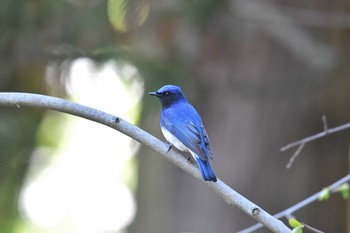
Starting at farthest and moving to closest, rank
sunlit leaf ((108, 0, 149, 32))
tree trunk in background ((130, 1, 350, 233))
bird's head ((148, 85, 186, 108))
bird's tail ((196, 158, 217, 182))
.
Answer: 1. tree trunk in background ((130, 1, 350, 233))
2. sunlit leaf ((108, 0, 149, 32))
3. bird's head ((148, 85, 186, 108))
4. bird's tail ((196, 158, 217, 182))

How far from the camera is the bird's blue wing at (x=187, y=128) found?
3836mm

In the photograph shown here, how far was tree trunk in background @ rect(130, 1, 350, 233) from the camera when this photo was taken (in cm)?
602

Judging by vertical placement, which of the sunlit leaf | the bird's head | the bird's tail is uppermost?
the sunlit leaf

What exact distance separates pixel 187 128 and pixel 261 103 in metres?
2.23

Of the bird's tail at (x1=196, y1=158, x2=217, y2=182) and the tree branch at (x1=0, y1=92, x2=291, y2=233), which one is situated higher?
the tree branch at (x1=0, y1=92, x2=291, y2=233)

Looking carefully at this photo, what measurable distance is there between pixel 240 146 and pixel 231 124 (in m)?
0.21

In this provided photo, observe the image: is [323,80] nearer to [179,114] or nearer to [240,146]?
[240,146]

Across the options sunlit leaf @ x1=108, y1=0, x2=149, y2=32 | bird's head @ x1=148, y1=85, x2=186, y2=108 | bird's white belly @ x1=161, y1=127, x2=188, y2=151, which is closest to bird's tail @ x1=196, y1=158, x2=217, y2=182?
bird's white belly @ x1=161, y1=127, x2=188, y2=151

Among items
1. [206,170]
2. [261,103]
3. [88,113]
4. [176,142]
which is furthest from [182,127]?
[261,103]

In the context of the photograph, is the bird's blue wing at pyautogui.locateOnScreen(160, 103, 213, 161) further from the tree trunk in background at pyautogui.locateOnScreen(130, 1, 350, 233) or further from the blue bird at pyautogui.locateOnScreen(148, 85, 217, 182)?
the tree trunk in background at pyautogui.locateOnScreen(130, 1, 350, 233)

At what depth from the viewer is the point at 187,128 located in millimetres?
4062

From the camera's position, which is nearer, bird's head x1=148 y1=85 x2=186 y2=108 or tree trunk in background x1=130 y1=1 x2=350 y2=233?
bird's head x1=148 y1=85 x2=186 y2=108

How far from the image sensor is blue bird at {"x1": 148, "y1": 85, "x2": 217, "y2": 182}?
3790mm

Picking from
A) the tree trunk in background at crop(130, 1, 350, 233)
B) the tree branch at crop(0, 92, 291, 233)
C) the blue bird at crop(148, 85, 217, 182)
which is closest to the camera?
the tree branch at crop(0, 92, 291, 233)
